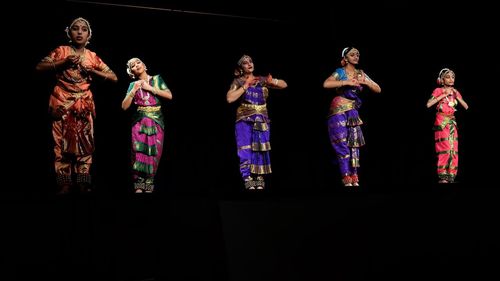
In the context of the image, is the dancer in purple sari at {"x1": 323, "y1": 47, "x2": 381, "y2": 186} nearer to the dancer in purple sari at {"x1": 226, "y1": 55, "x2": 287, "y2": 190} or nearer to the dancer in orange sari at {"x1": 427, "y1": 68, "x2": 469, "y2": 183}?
the dancer in purple sari at {"x1": 226, "y1": 55, "x2": 287, "y2": 190}

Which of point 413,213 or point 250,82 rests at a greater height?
point 250,82

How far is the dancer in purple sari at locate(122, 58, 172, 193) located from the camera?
17.0 feet

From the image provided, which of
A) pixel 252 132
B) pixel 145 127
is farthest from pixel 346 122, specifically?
pixel 145 127

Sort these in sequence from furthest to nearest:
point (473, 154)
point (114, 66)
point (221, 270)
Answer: point (473, 154)
point (114, 66)
point (221, 270)

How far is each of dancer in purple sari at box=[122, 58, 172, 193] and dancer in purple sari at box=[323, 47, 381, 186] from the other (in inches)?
62.5

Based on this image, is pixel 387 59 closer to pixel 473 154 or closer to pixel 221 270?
pixel 473 154

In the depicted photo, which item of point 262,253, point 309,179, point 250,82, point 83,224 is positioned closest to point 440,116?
point 309,179

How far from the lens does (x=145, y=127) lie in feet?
17.1

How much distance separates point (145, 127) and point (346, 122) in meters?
1.89

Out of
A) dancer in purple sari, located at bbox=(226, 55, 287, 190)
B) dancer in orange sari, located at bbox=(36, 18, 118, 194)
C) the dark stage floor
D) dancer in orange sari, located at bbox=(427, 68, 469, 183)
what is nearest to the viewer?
the dark stage floor

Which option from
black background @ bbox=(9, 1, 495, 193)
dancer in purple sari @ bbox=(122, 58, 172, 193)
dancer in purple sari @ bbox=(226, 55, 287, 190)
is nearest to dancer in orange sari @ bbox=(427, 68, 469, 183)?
black background @ bbox=(9, 1, 495, 193)

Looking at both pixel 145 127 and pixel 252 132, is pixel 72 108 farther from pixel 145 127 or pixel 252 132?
pixel 252 132

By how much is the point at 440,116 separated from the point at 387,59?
1.09 meters

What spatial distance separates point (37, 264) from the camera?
3896 millimetres
